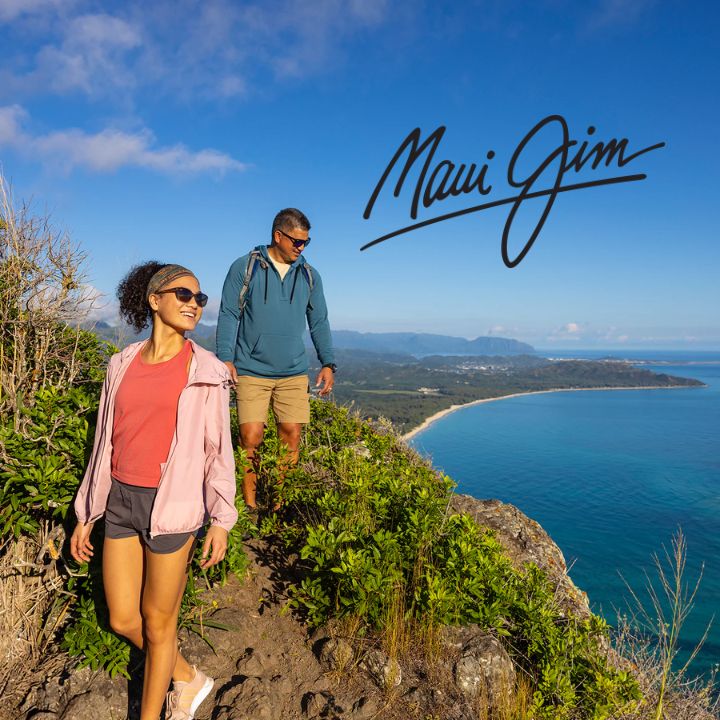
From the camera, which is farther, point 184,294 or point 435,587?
point 435,587

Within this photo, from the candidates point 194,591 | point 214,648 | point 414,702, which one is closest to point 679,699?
point 414,702

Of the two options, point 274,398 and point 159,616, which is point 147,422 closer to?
point 159,616

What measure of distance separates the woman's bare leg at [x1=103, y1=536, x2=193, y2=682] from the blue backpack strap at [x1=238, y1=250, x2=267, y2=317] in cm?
218

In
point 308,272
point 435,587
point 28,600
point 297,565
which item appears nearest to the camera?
point 28,600

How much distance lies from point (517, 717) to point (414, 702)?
2.15ft

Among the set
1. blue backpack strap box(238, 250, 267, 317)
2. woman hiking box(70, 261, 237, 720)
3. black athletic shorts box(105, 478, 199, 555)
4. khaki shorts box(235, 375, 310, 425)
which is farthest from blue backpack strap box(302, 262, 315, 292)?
black athletic shorts box(105, 478, 199, 555)

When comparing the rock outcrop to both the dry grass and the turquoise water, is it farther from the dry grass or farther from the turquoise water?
the turquoise water

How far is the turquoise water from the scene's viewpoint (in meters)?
46.9

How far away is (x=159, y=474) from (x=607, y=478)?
8840 cm

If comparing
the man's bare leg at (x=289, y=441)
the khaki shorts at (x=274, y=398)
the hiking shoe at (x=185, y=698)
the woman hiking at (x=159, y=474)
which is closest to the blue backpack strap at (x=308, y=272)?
the khaki shorts at (x=274, y=398)

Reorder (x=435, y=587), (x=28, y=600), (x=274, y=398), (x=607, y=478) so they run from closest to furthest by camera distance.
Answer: (x=28, y=600), (x=435, y=587), (x=274, y=398), (x=607, y=478)

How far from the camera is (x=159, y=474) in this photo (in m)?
2.22

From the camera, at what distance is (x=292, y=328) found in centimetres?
413

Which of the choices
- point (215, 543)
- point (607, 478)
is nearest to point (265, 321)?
point (215, 543)
